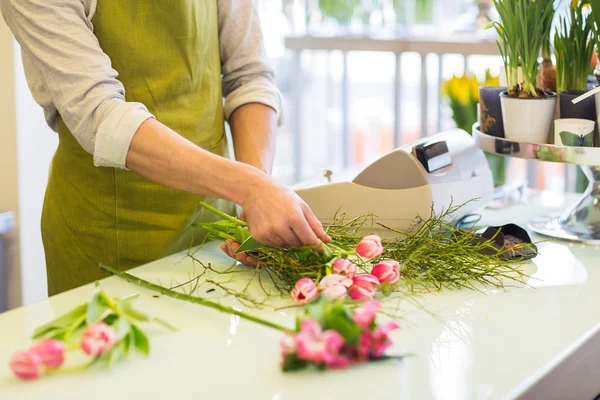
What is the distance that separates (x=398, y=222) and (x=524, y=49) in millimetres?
399

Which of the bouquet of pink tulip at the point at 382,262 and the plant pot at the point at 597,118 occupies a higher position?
the plant pot at the point at 597,118

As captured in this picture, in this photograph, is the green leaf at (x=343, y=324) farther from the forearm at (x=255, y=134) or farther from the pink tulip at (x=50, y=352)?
the forearm at (x=255, y=134)

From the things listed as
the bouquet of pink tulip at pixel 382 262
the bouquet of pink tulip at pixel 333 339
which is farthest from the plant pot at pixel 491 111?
the bouquet of pink tulip at pixel 333 339

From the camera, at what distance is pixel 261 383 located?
2.82 feet

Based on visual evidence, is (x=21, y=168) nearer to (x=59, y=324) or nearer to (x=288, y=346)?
(x=59, y=324)

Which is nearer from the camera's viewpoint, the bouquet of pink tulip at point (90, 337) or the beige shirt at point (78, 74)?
the bouquet of pink tulip at point (90, 337)

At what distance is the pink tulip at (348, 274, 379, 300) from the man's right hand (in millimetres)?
88

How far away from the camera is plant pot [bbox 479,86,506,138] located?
4.81 feet

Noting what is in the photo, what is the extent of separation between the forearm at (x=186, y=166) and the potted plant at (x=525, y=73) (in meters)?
0.53

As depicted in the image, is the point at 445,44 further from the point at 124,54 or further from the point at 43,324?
the point at 43,324

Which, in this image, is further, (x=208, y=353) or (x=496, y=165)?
(x=496, y=165)

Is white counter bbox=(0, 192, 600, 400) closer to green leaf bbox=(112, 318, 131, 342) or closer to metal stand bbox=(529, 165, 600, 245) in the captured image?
green leaf bbox=(112, 318, 131, 342)

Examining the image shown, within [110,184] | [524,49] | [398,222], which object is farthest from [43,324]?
[524,49]

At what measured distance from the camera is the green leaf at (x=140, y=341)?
92 cm
